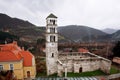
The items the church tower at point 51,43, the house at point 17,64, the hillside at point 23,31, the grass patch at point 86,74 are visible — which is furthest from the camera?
the hillside at point 23,31

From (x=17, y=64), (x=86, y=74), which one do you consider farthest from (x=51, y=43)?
(x=86, y=74)

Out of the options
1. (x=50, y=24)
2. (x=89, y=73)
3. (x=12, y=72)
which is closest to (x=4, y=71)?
(x=12, y=72)

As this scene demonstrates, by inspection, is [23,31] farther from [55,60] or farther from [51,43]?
[55,60]

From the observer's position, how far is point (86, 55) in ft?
147

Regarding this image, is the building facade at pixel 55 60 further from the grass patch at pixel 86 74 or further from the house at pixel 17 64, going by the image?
the house at pixel 17 64

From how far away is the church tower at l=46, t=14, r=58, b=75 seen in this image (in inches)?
1355

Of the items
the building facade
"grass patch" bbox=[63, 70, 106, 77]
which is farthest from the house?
"grass patch" bbox=[63, 70, 106, 77]

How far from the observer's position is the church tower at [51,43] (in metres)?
34.4

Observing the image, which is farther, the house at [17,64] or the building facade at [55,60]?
the building facade at [55,60]

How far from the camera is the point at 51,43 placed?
115 feet

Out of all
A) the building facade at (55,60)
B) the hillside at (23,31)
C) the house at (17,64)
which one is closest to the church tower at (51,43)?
the building facade at (55,60)

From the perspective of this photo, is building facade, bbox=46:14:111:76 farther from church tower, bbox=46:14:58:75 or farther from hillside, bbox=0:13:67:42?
hillside, bbox=0:13:67:42

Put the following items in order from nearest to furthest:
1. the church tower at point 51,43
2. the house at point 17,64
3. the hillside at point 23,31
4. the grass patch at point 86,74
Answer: the house at point 17,64 < the grass patch at point 86,74 < the church tower at point 51,43 < the hillside at point 23,31

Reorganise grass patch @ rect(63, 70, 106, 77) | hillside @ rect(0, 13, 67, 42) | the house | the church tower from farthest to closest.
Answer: hillside @ rect(0, 13, 67, 42), the church tower, grass patch @ rect(63, 70, 106, 77), the house
